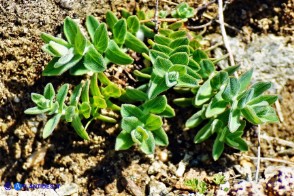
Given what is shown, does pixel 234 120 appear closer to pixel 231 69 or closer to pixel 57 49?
pixel 231 69

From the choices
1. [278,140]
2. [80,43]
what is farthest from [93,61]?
[278,140]

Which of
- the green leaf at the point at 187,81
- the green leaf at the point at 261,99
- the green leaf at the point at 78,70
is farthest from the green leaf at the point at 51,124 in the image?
the green leaf at the point at 261,99

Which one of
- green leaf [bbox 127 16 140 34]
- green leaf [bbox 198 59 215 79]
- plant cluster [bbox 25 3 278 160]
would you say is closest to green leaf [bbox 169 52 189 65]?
plant cluster [bbox 25 3 278 160]

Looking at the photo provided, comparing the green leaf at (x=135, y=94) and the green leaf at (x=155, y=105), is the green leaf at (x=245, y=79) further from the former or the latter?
the green leaf at (x=135, y=94)

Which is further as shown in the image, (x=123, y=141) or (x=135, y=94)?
(x=135, y=94)

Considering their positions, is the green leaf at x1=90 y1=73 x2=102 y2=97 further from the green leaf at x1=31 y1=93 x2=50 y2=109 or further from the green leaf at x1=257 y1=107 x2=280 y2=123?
the green leaf at x1=257 y1=107 x2=280 y2=123
